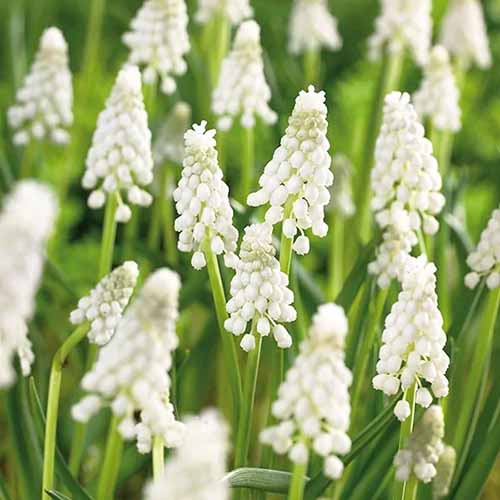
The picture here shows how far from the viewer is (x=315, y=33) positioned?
349 cm

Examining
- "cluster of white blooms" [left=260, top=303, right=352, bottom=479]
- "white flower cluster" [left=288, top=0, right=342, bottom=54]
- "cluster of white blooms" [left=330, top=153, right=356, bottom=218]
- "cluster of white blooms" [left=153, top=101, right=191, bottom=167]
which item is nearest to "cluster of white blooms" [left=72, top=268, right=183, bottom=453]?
"cluster of white blooms" [left=260, top=303, right=352, bottom=479]

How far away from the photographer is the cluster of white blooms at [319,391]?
127cm

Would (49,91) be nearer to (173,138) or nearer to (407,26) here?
(173,138)

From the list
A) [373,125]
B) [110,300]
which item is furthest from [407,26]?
[110,300]

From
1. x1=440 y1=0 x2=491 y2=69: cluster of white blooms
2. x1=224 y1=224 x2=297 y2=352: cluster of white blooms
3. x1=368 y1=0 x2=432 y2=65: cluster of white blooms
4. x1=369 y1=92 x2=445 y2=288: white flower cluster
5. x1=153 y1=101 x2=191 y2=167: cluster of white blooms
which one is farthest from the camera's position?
x1=440 y1=0 x2=491 y2=69: cluster of white blooms

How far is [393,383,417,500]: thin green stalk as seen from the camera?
1.71m

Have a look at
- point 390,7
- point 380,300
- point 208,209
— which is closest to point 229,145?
point 390,7

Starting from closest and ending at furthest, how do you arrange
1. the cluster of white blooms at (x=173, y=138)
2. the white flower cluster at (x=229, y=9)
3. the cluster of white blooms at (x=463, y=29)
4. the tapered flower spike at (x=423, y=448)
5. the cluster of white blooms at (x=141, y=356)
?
the cluster of white blooms at (x=141, y=356) < the tapered flower spike at (x=423, y=448) < the cluster of white blooms at (x=173, y=138) < the white flower cluster at (x=229, y=9) < the cluster of white blooms at (x=463, y=29)

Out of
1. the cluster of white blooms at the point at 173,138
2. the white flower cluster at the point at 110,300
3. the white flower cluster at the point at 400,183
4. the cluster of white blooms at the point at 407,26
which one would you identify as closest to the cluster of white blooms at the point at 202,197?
the white flower cluster at the point at 110,300

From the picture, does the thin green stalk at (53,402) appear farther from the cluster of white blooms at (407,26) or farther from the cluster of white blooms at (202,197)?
the cluster of white blooms at (407,26)

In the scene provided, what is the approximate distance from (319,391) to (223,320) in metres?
0.66

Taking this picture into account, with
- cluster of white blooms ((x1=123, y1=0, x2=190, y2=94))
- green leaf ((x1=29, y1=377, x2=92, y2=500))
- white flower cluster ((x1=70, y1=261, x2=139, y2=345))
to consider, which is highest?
cluster of white blooms ((x1=123, y1=0, x2=190, y2=94))

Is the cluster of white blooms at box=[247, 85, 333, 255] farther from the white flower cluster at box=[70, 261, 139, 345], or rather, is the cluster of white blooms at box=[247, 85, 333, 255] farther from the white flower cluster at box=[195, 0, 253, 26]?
the white flower cluster at box=[195, 0, 253, 26]

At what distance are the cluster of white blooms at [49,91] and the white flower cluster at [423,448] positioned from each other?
4.76ft
